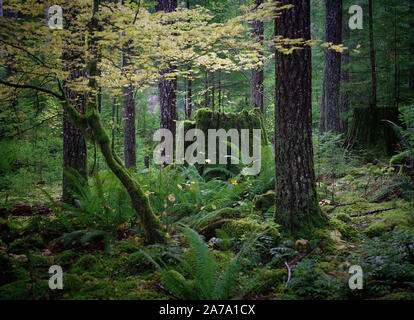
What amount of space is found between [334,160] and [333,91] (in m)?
4.64

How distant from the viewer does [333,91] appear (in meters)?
9.30

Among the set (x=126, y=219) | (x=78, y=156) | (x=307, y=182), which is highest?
(x=78, y=156)

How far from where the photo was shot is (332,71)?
9289 millimetres

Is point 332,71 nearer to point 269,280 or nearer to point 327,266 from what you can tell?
point 327,266

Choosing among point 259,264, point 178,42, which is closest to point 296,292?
point 259,264

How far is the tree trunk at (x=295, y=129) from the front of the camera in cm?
338

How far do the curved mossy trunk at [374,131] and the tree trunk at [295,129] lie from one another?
4435 millimetres

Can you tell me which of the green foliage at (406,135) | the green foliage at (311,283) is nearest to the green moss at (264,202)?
the green foliage at (311,283)

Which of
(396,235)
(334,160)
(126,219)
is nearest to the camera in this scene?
(396,235)

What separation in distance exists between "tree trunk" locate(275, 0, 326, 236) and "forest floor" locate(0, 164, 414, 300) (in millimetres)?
305

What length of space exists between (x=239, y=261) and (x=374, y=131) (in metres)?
6.63

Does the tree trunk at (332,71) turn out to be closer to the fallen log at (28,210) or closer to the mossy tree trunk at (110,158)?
the mossy tree trunk at (110,158)

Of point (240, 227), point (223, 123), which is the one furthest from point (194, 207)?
point (223, 123)

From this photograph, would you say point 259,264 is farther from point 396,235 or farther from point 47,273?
point 47,273
